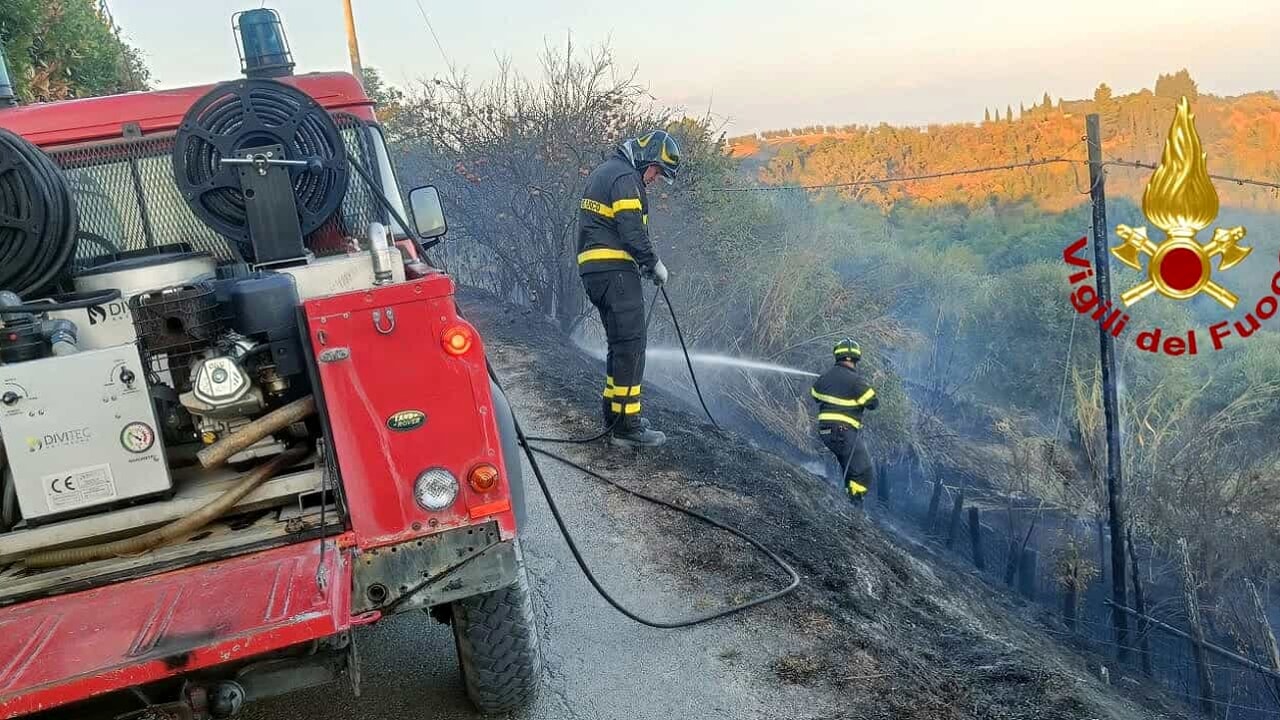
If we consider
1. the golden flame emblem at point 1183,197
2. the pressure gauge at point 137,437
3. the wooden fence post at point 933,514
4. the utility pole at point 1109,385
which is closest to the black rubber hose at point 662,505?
the pressure gauge at point 137,437

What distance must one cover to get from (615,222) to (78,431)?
12.7ft

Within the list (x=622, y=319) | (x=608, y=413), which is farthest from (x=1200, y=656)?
(x=622, y=319)

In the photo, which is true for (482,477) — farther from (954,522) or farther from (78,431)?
(954,522)

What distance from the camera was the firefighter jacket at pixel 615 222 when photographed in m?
5.82

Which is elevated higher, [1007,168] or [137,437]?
[1007,168]

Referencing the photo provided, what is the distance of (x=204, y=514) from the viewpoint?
2609 millimetres

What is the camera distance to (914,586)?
5742mm

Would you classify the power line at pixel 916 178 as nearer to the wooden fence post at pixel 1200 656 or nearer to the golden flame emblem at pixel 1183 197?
the golden flame emblem at pixel 1183 197

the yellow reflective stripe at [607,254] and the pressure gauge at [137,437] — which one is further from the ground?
the yellow reflective stripe at [607,254]

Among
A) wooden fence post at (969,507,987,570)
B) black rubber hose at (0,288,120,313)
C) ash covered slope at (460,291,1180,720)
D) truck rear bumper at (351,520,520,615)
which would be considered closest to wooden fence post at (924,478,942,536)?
wooden fence post at (969,507,987,570)

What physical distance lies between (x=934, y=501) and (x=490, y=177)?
845 cm

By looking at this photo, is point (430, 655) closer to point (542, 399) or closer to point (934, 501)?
point (542, 399)

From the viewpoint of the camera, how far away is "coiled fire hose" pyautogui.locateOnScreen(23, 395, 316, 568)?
2584 mm

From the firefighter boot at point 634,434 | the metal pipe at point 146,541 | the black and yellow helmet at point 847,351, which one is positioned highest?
the metal pipe at point 146,541
